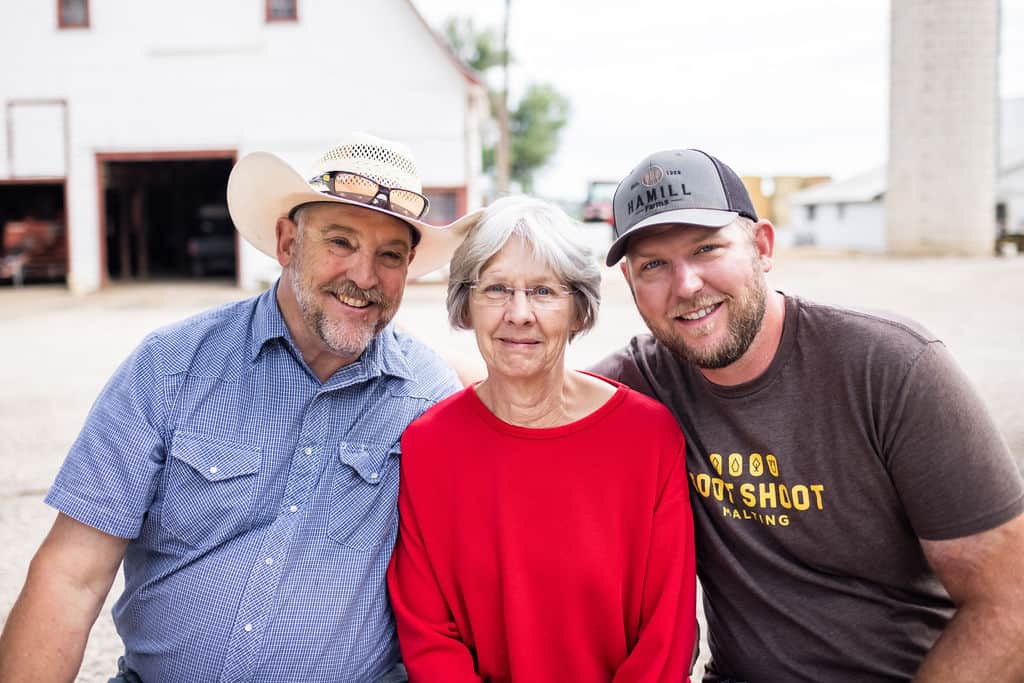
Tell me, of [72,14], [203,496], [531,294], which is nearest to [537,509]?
[531,294]

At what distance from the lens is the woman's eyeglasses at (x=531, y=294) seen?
2564mm

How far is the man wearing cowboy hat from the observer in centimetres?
245

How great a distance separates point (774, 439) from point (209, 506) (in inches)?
60.6

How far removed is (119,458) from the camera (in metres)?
2.50

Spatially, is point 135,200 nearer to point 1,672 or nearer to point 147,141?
point 147,141

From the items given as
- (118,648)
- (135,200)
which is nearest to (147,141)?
(135,200)

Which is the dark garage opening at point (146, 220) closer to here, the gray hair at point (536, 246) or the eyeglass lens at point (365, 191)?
the eyeglass lens at point (365, 191)

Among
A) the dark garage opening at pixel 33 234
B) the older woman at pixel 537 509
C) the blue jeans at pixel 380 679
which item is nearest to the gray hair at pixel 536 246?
the older woman at pixel 537 509

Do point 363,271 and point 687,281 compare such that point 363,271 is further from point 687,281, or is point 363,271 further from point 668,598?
point 668,598

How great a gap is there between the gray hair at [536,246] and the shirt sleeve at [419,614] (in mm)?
556

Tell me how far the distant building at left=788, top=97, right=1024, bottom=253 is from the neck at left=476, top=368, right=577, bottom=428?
34238 mm

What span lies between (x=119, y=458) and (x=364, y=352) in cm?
75

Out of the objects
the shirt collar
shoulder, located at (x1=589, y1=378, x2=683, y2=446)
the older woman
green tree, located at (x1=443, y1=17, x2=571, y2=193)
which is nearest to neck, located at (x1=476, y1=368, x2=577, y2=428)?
the older woman

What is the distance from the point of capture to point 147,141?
20.1 metres
